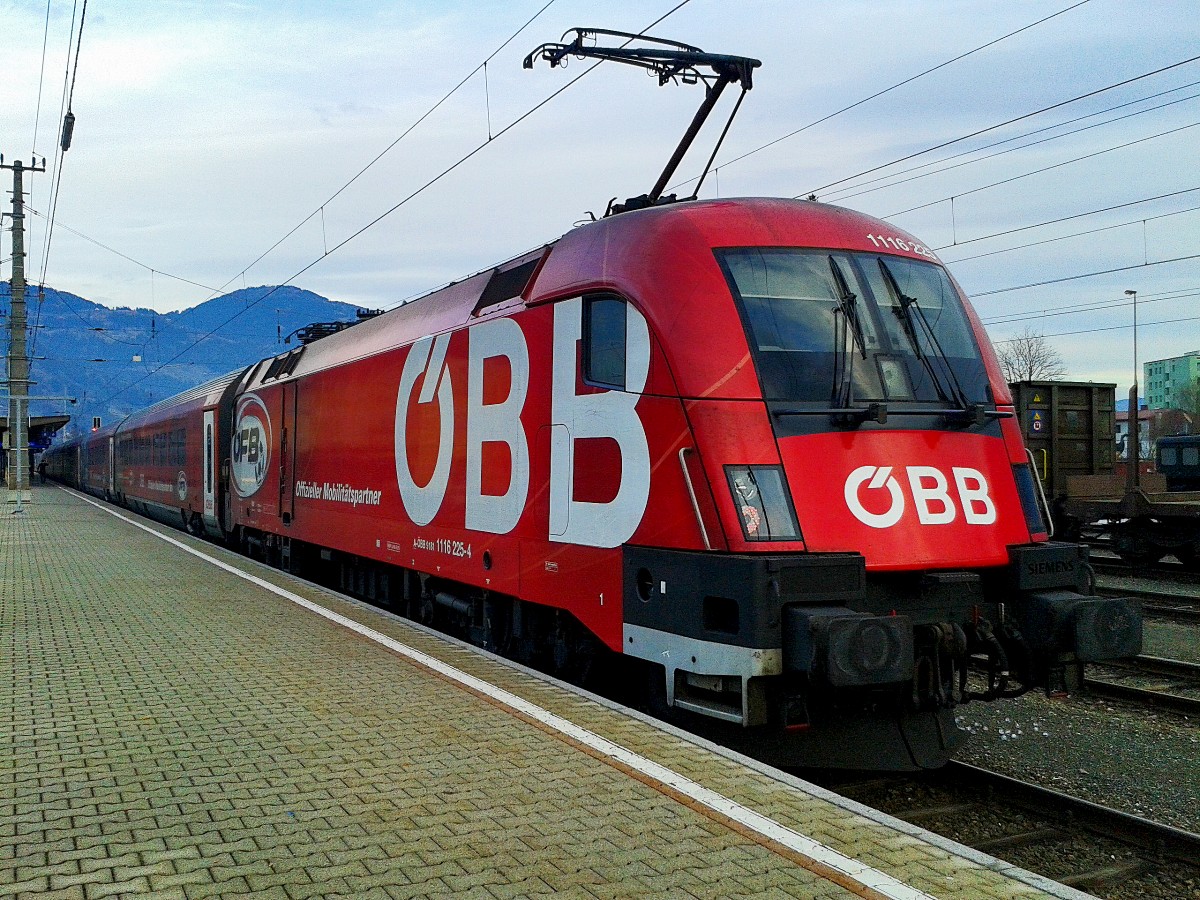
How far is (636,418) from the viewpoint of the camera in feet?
19.9

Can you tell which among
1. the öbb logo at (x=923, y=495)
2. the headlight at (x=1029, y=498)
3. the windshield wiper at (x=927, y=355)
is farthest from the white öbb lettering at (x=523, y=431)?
the headlight at (x=1029, y=498)

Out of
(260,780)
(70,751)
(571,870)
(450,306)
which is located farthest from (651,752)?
(450,306)

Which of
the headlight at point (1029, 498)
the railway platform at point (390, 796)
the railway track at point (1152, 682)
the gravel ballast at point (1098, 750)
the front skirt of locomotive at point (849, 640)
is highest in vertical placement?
the headlight at point (1029, 498)

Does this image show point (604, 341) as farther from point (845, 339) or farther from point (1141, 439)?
point (1141, 439)

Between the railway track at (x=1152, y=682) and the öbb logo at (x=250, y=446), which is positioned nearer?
the railway track at (x=1152, y=682)

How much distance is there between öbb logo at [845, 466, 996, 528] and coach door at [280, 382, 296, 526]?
33.4ft

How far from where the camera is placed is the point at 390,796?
463 centimetres

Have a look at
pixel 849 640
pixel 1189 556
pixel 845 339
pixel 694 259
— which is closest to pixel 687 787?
pixel 849 640

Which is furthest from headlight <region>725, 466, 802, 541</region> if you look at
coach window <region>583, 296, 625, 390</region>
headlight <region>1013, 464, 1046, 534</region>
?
headlight <region>1013, 464, 1046, 534</region>

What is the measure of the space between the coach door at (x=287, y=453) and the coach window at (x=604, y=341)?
28.6ft

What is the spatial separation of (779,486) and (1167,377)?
129 meters

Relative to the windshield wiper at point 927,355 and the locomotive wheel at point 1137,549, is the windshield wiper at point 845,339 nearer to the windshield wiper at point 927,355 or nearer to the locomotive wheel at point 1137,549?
the windshield wiper at point 927,355

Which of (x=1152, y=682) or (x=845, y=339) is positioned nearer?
(x=845, y=339)

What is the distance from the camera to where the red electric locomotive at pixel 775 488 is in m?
5.40
